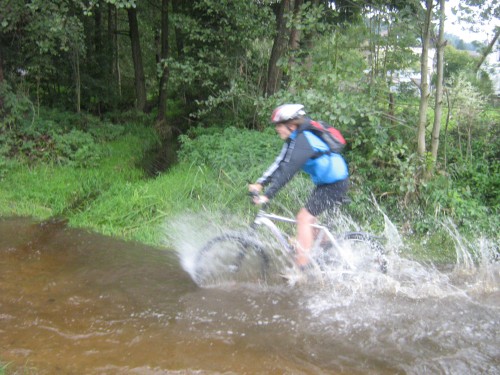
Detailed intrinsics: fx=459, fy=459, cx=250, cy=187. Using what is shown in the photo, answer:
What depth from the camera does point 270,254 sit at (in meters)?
5.54

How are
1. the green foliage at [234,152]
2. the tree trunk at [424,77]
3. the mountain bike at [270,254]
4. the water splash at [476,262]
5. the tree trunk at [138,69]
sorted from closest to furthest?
the mountain bike at [270,254]
the water splash at [476,262]
the tree trunk at [424,77]
the green foliage at [234,152]
the tree trunk at [138,69]

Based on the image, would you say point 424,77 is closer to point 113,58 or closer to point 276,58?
point 276,58

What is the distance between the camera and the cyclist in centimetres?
484

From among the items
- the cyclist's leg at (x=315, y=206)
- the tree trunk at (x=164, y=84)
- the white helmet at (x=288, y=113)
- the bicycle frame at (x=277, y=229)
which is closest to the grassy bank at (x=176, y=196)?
the bicycle frame at (x=277, y=229)

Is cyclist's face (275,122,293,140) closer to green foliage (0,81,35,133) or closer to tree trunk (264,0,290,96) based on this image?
green foliage (0,81,35,133)

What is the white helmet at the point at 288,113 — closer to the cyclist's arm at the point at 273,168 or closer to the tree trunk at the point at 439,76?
the cyclist's arm at the point at 273,168

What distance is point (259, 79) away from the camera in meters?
13.6

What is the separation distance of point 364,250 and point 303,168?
131cm

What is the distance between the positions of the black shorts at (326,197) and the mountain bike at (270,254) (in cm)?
24

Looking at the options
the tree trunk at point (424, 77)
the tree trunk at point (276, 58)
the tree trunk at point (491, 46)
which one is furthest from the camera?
the tree trunk at point (276, 58)

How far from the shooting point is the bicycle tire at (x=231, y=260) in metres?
5.42

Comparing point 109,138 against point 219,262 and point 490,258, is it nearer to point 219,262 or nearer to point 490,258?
point 219,262

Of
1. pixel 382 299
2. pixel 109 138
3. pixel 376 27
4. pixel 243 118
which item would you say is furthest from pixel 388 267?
pixel 109 138

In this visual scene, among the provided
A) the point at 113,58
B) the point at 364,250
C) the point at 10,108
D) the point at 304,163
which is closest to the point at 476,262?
the point at 364,250
